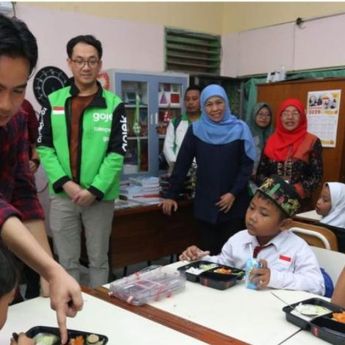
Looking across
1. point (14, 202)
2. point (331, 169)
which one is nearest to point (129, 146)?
point (331, 169)

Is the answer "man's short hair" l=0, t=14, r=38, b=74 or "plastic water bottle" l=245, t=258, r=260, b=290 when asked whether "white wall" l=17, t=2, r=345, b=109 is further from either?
"man's short hair" l=0, t=14, r=38, b=74

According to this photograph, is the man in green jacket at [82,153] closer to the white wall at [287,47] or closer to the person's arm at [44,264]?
the person's arm at [44,264]

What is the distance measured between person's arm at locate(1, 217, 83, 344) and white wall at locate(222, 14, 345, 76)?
152 inches

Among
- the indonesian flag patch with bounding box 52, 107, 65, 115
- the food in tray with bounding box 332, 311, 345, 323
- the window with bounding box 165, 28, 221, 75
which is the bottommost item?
the food in tray with bounding box 332, 311, 345, 323

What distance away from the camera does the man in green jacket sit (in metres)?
2.53

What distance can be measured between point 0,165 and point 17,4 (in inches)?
113

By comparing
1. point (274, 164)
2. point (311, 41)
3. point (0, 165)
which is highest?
point (311, 41)

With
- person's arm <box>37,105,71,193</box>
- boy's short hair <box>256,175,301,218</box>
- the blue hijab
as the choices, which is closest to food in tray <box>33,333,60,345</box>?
boy's short hair <box>256,175,301,218</box>

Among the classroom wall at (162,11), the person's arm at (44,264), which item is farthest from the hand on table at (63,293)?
the classroom wall at (162,11)

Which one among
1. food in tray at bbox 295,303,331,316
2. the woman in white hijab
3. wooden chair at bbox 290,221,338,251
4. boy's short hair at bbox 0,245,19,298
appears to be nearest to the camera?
boy's short hair at bbox 0,245,19,298

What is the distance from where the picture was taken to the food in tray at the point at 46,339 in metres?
1.05

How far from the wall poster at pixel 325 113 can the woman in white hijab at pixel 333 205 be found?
4.47 feet

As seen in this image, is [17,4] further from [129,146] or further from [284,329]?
[284,329]

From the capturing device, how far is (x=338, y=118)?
13.0ft
